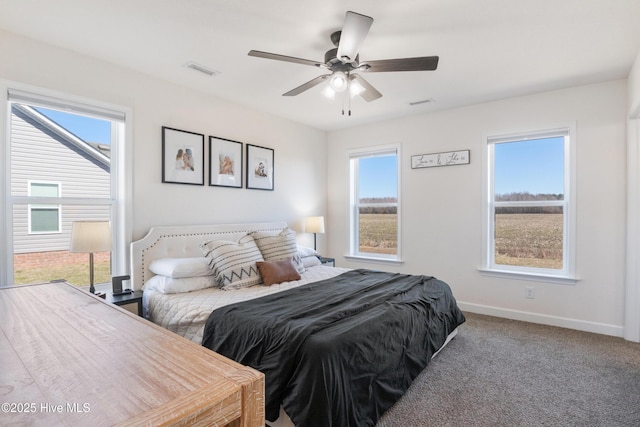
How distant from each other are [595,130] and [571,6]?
1812 mm

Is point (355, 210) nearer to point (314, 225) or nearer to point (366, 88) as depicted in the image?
point (314, 225)

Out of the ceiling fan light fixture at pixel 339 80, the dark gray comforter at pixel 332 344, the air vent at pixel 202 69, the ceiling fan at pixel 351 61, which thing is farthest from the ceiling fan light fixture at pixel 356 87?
the dark gray comforter at pixel 332 344

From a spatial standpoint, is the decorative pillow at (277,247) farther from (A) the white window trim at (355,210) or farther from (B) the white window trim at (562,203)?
(B) the white window trim at (562,203)

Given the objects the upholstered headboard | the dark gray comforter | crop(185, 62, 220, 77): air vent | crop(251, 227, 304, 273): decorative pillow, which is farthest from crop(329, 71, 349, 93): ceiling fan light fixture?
the upholstered headboard

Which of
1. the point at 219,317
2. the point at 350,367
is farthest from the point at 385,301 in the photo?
the point at 219,317

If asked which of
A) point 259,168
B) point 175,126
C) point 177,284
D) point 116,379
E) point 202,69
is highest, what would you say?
point 202,69

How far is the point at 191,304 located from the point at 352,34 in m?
2.18

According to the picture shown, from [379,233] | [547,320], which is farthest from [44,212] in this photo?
[547,320]

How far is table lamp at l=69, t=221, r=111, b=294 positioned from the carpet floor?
2391 mm

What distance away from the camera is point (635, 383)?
2.39m

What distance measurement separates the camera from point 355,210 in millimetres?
5230

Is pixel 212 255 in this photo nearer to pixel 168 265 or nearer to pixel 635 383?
pixel 168 265

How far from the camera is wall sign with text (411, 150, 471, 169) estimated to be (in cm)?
413

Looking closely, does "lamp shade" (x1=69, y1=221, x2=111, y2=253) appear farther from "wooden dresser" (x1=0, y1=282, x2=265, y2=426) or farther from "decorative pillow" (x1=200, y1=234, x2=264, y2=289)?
"wooden dresser" (x1=0, y1=282, x2=265, y2=426)
